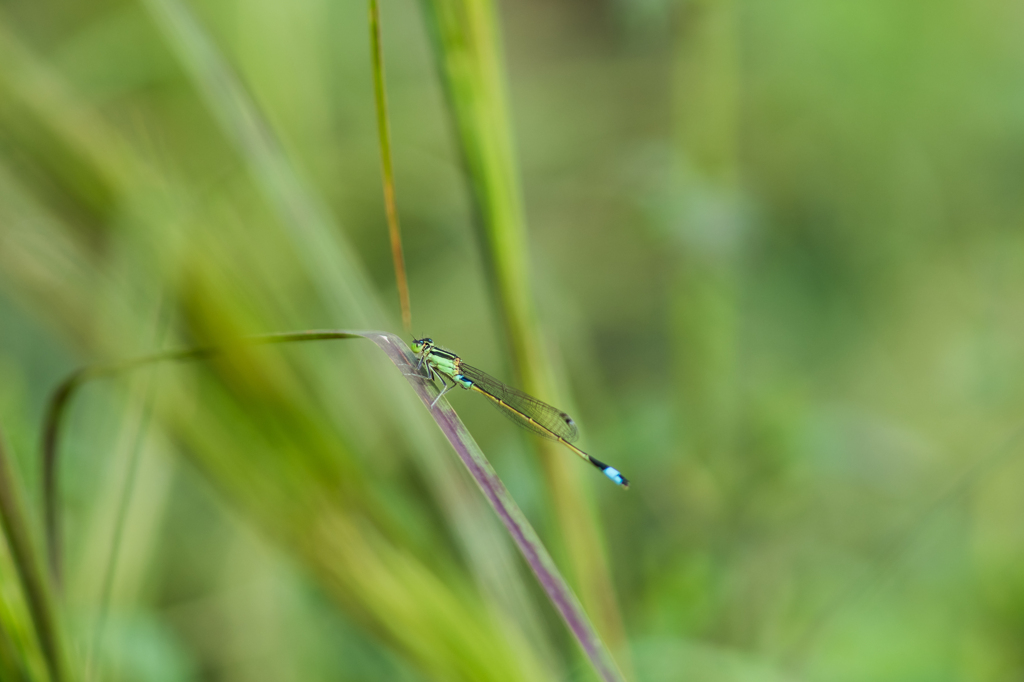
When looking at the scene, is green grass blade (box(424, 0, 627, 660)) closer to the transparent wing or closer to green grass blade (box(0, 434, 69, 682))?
the transparent wing

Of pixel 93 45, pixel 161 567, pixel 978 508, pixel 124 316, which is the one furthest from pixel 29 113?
pixel 978 508

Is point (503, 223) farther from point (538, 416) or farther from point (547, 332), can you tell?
point (547, 332)

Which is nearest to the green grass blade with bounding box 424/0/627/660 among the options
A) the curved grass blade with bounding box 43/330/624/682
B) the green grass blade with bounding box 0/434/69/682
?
the curved grass blade with bounding box 43/330/624/682

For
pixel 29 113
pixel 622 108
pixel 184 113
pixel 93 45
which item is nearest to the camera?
pixel 29 113

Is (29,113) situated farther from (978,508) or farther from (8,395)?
(978,508)

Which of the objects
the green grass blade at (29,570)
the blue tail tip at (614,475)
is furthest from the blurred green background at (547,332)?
the blue tail tip at (614,475)

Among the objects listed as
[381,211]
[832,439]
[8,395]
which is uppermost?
[381,211]

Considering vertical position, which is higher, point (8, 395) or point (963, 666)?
point (8, 395)
